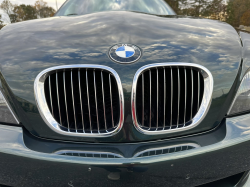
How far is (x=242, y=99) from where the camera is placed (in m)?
1.42

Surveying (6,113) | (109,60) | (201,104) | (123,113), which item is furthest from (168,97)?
(6,113)

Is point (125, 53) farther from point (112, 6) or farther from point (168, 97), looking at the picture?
point (112, 6)

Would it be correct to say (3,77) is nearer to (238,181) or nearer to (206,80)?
(206,80)

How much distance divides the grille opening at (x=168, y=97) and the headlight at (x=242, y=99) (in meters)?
0.23

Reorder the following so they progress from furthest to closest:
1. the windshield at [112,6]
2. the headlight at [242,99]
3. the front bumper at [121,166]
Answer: the windshield at [112,6], the headlight at [242,99], the front bumper at [121,166]

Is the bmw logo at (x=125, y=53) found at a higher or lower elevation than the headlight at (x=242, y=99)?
higher

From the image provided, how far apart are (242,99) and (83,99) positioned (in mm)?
1022

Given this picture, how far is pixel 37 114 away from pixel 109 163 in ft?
1.75

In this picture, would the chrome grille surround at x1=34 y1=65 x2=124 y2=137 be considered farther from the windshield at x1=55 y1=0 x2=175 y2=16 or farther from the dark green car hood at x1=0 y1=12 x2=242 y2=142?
the windshield at x1=55 y1=0 x2=175 y2=16

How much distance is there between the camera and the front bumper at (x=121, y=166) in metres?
1.16

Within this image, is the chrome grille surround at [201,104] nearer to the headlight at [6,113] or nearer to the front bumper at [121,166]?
the front bumper at [121,166]

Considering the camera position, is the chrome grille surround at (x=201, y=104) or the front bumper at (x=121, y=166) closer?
the front bumper at (x=121, y=166)

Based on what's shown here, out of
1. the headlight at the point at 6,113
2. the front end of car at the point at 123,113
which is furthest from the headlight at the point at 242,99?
the headlight at the point at 6,113

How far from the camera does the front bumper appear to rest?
1.16 metres
